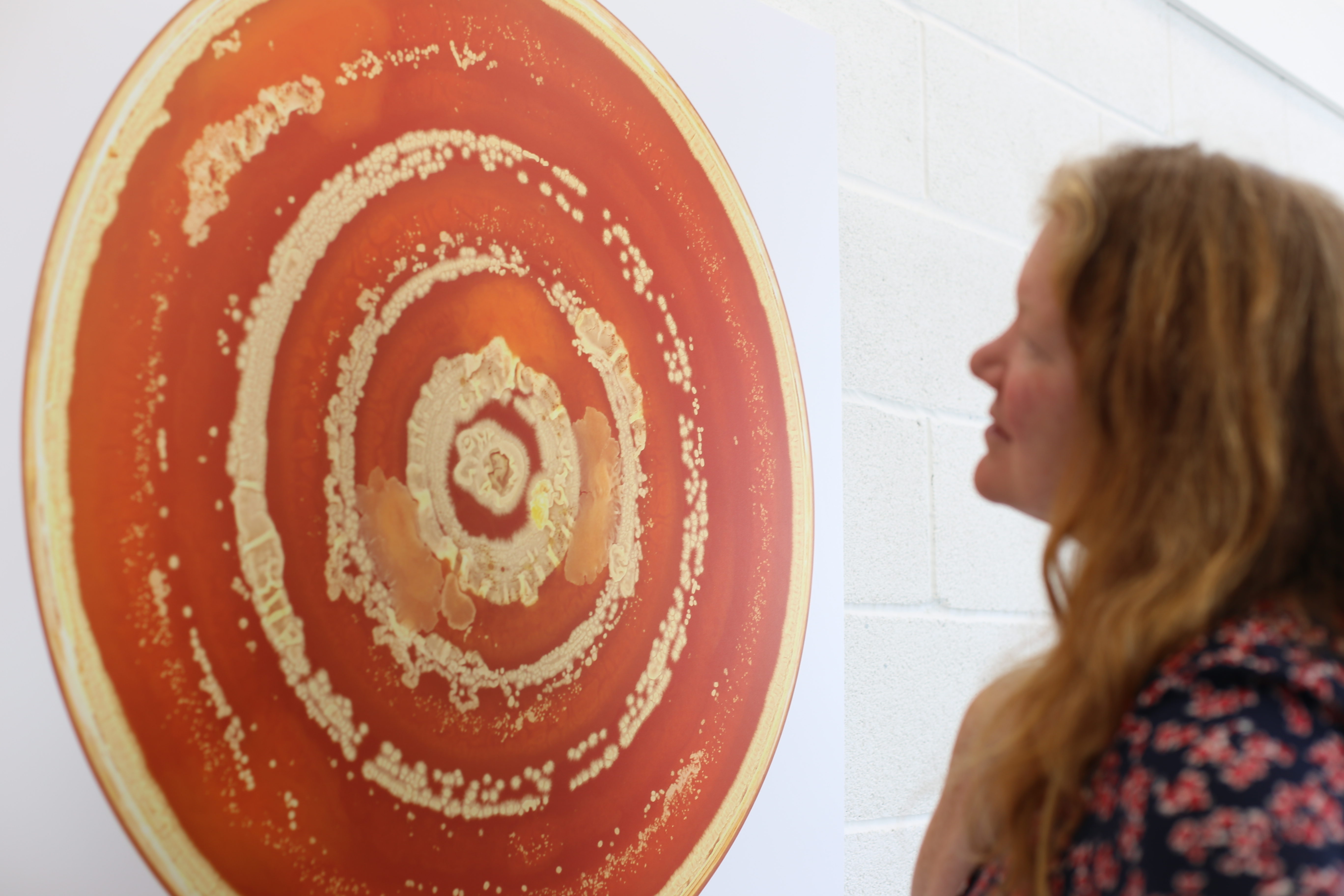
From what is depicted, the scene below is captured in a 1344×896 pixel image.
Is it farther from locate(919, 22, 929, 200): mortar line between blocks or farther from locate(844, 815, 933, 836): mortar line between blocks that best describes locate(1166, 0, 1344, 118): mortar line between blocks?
locate(844, 815, 933, 836): mortar line between blocks

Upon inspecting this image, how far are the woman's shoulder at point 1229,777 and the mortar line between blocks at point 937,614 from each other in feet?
1.54

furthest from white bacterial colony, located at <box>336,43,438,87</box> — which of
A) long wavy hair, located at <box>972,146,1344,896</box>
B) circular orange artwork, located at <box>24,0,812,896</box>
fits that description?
long wavy hair, located at <box>972,146,1344,896</box>

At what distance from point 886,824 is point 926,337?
1.69 ft

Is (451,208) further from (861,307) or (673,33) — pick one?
(861,307)

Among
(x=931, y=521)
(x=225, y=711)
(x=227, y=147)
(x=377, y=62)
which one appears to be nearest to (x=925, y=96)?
(x=931, y=521)

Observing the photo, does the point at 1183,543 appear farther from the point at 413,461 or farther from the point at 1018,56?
the point at 1018,56

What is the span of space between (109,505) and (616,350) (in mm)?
387

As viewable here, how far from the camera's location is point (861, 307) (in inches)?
43.7

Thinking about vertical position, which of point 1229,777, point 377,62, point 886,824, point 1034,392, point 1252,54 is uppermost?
point 1252,54

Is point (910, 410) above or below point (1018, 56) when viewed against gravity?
below

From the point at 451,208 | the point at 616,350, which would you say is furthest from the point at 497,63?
the point at 616,350

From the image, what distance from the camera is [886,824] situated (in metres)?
1.08

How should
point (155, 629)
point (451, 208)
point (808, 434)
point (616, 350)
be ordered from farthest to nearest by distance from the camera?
1. point (808, 434)
2. point (616, 350)
3. point (451, 208)
4. point (155, 629)

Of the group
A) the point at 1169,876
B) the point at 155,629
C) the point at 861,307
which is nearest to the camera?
the point at 1169,876
